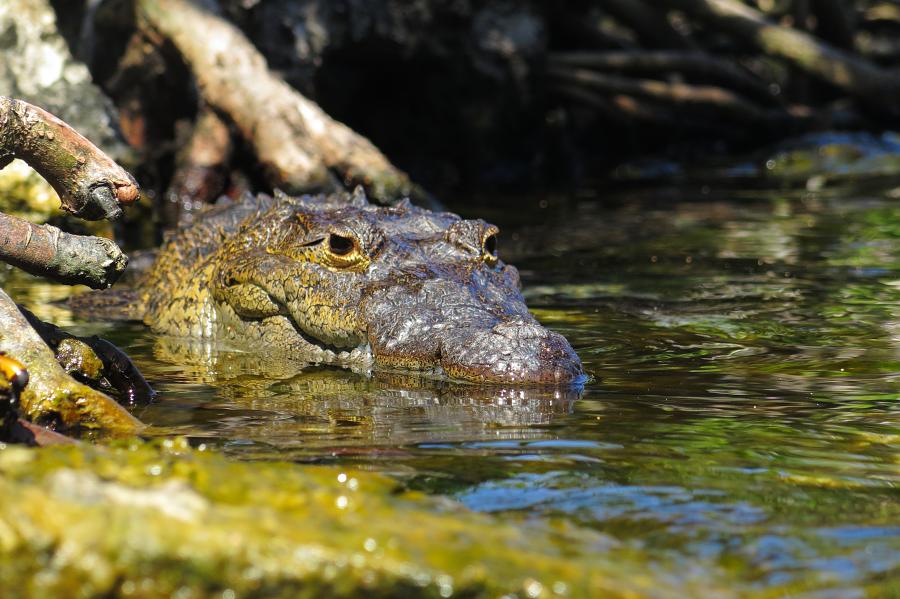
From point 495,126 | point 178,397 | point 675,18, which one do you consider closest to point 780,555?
point 178,397

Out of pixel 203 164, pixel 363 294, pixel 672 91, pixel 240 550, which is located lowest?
pixel 240 550

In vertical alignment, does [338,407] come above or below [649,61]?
below

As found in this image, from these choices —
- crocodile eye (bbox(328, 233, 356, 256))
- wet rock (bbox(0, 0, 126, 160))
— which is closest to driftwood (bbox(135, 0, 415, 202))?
wet rock (bbox(0, 0, 126, 160))

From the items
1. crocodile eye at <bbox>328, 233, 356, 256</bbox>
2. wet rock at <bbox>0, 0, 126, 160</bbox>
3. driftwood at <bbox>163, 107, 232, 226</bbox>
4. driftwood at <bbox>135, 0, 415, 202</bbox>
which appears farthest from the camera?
wet rock at <bbox>0, 0, 126, 160</bbox>

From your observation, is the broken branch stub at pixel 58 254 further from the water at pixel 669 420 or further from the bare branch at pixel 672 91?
the bare branch at pixel 672 91

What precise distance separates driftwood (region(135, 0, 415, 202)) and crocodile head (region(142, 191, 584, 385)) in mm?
2068

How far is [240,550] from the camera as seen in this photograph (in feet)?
6.95

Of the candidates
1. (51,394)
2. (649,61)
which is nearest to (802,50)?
(649,61)

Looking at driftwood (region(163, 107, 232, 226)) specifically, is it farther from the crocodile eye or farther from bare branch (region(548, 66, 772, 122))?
bare branch (region(548, 66, 772, 122))

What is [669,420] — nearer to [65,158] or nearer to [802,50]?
[65,158]

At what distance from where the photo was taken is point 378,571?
215cm

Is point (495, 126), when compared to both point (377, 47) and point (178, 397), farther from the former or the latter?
point (178, 397)

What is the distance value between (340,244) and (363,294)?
0.34 metres

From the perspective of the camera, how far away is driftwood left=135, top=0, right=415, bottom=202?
27.5 ft
